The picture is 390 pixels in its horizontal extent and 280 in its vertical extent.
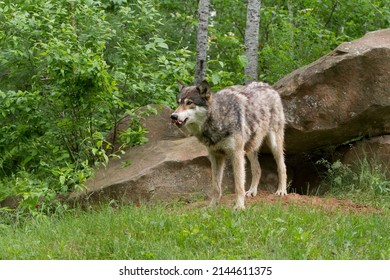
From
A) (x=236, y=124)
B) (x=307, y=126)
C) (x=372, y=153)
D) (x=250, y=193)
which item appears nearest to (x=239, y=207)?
(x=236, y=124)

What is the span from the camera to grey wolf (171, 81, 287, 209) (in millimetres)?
8789

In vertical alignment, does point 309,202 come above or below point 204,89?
below

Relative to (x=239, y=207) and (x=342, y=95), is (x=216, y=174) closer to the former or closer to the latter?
(x=239, y=207)

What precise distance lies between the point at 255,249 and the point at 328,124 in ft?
13.2

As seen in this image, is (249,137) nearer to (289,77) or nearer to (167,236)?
(289,77)

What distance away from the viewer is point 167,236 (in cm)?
729

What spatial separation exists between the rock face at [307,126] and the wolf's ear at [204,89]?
153 centimetres

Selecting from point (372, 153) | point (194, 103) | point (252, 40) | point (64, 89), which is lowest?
point (372, 153)

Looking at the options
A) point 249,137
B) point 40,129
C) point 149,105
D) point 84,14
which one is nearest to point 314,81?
point 249,137

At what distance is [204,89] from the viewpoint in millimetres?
8758

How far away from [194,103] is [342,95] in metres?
2.76

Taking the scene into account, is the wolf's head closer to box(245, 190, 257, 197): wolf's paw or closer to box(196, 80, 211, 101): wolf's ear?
box(196, 80, 211, 101): wolf's ear

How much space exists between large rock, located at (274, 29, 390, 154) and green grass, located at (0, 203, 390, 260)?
231 cm

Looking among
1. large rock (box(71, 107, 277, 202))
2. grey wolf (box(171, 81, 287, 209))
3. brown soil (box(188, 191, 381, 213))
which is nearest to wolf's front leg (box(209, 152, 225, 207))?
grey wolf (box(171, 81, 287, 209))
